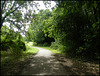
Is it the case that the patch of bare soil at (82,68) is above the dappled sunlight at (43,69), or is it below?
below

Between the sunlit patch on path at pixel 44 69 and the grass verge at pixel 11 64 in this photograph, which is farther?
Answer: the grass verge at pixel 11 64

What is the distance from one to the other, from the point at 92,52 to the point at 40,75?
652 cm

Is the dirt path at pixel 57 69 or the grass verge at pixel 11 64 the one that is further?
the grass verge at pixel 11 64

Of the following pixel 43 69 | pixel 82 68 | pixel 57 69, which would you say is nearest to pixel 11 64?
pixel 43 69

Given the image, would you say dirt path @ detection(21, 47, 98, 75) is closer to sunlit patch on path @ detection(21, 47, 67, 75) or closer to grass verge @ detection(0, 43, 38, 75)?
sunlit patch on path @ detection(21, 47, 67, 75)

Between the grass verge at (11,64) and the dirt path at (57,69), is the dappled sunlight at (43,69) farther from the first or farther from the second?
the grass verge at (11,64)

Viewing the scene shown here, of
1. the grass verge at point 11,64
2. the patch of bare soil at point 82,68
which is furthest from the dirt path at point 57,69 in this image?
the grass verge at point 11,64

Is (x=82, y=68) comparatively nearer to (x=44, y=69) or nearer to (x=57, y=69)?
(x=57, y=69)

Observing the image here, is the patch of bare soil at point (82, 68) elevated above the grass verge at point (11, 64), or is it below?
below

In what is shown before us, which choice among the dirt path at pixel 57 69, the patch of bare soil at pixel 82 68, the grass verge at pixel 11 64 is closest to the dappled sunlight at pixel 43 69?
the dirt path at pixel 57 69

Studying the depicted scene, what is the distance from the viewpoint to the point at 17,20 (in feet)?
33.0

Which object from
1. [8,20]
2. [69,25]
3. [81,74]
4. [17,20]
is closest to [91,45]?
[69,25]

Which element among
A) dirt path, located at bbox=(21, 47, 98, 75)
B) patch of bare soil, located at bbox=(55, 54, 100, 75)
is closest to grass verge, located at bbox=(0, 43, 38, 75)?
dirt path, located at bbox=(21, 47, 98, 75)

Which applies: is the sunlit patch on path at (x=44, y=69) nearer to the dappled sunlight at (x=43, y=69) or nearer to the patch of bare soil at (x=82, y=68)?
the dappled sunlight at (x=43, y=69)
